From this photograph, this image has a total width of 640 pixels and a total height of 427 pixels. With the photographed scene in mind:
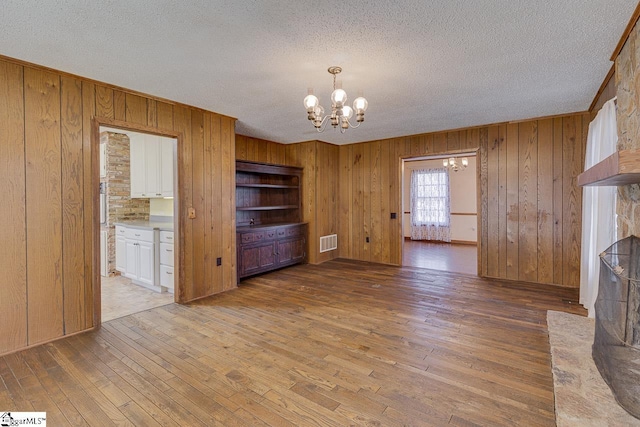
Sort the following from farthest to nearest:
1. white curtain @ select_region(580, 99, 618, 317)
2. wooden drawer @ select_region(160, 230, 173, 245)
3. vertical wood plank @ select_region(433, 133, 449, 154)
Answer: vertical wood plank @ select_region(433, 133, 449, 154) → wooden drawer @ select_region(160, 230, 173, 245) → white curtain @ select_region(580, 99, 618, 317)

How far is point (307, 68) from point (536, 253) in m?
4.21

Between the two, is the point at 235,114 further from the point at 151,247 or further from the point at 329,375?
the point at 329,375

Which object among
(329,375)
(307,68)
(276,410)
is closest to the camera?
(276,410)

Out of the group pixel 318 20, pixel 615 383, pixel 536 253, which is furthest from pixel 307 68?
pixel 536 253

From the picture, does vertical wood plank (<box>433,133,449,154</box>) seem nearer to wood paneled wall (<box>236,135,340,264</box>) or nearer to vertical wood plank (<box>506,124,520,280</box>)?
vertical wood plank (<box>506,124,520,280</box>)

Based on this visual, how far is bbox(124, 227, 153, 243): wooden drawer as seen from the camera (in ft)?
14.1

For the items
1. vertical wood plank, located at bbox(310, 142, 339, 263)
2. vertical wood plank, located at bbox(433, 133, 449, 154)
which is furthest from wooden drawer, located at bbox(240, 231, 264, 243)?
vertical wood plank, located at bbox(433, 133, 449, 154)

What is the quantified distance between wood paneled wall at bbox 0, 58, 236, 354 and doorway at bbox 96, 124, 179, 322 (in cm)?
45

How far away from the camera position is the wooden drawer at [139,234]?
14.1 feet

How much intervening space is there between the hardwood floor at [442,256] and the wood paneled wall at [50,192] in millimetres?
4963

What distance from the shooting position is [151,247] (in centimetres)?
429

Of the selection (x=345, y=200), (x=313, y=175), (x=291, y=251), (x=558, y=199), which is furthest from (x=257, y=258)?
(x=558, y=199)

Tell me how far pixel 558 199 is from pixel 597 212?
55.7 inches

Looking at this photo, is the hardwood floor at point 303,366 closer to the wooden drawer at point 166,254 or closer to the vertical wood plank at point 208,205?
the vertical wood plank at point 208,205
